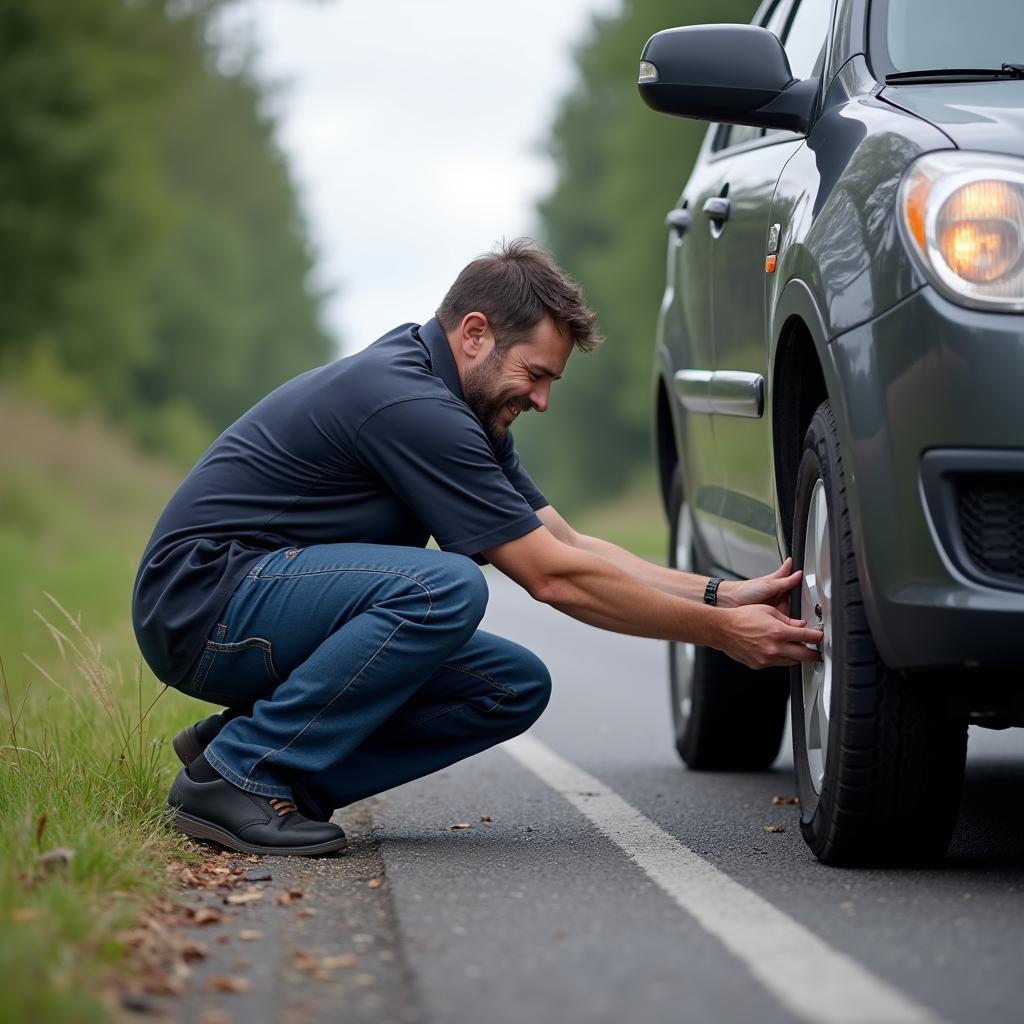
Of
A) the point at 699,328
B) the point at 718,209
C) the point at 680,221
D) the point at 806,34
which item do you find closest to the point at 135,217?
the point at 680,221

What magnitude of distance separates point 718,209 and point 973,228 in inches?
64.4

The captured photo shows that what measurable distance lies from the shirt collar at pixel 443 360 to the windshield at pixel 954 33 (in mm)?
1196

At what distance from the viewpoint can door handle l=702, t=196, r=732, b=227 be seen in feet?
15.7

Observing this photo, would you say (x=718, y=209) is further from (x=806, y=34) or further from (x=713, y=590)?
(x=713, y=590)

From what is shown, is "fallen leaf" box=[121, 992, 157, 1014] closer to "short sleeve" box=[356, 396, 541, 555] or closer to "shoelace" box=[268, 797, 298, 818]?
"shoelace" box=[268, 797, 298, 818]

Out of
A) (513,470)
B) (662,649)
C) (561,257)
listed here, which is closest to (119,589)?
(662,649)

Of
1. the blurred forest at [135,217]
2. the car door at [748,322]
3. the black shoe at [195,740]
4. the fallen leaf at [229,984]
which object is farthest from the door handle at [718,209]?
the blurred forest at [135,217]

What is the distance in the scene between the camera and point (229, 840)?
13.2 ft

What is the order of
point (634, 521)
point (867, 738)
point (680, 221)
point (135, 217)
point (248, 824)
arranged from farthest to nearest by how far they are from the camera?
point (634, 521) → point (135, 217) → point (680, 221) → point (248, 824) → point (867, 738)

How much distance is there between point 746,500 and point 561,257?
43578mm

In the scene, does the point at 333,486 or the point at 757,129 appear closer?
the point at 333,486

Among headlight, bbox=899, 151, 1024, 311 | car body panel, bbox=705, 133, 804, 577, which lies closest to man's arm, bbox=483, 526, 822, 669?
car body panel, bbox=705, 133, 804, 577

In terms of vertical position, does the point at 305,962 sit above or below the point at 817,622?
below

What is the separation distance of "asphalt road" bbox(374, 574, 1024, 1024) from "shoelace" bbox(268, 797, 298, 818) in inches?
9.3
